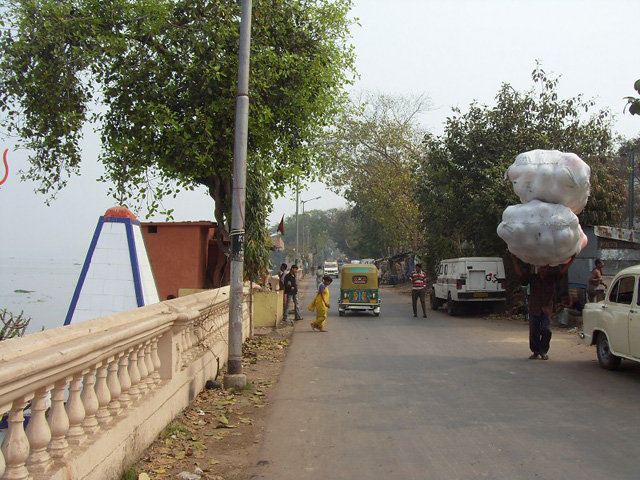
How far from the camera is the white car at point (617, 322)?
941cm

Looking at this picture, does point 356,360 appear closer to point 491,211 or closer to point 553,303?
point 553,303

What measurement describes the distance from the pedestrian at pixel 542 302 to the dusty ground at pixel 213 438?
5.25 metres

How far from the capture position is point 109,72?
474 inches

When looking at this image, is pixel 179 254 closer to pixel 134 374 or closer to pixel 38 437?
pixel 134 374

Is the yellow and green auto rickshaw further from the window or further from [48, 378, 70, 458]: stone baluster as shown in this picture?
[48, 378, 70, 458]: stone baluster

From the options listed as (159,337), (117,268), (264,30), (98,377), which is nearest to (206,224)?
(264,30)

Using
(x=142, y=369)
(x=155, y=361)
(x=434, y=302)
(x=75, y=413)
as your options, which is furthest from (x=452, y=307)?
(x=75, y=413)

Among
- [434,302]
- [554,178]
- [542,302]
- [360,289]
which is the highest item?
[554,178]

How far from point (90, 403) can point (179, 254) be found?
14480 mm

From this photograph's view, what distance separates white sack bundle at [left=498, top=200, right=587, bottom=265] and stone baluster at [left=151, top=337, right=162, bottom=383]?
24.0 ft

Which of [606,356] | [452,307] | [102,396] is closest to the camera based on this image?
[102,396]

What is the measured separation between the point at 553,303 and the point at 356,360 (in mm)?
3924

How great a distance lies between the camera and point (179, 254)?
1845 cm

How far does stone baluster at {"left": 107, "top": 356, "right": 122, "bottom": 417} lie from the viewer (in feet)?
15.7
